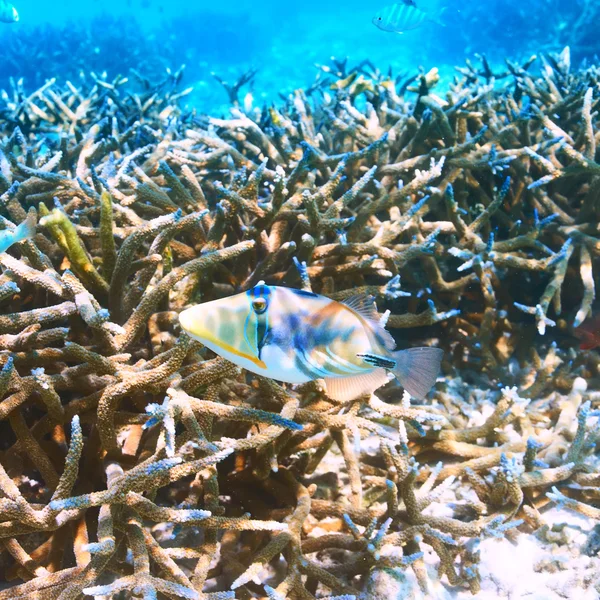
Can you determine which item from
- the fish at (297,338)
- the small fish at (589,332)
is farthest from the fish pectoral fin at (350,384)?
the small fish at (589,332)

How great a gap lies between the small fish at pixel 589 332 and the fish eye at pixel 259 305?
280 centimetres

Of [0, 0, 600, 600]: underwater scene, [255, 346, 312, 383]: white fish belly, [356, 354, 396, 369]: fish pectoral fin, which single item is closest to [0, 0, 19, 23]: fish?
[0, 0, 600, 600]: underwater scene

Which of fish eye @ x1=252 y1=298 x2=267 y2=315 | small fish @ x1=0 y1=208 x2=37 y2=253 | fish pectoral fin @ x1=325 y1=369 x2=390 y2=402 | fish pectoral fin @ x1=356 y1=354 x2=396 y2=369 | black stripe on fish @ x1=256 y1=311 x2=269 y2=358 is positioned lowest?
fish pectoral fin @ x1=325 y1=369 x2=390 y2=402

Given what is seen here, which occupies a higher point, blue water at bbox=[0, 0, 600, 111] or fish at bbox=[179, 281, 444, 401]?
blue water at bbox=[0, 0, 600, 111]

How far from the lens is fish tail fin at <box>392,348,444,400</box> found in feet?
3.34

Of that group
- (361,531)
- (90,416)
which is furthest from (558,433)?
(90,416)

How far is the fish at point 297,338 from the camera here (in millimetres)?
926

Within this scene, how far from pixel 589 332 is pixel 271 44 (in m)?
39.0

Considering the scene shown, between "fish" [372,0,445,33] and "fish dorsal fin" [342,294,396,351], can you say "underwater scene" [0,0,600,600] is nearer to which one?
"fish dorsal fin" [342,294,396,351]

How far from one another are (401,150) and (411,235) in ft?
2.97

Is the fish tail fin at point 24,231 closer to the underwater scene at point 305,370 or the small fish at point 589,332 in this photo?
the underwater scene at point 305,370

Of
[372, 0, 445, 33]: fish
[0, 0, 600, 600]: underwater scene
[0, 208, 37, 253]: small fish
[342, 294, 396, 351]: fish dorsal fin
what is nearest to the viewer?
[342, 294, 396, 351]: fish dorsal fin

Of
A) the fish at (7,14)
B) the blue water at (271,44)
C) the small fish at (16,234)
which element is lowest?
the small fish at (16,234)

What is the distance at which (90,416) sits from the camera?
1.81m
